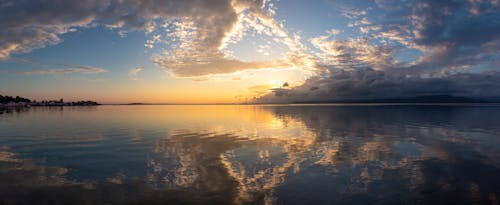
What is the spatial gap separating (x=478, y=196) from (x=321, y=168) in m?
8.35

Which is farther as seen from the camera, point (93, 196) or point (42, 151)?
point (42, 151)

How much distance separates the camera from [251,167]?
60.3ft

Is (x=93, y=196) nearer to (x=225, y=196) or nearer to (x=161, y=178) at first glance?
Result: (x=161, y=178)

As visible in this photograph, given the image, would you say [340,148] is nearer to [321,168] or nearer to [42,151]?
[321,168]

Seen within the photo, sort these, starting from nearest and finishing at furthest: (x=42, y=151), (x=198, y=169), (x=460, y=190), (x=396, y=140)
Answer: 1. (x=460, y=190)
2. (x=198, y=169)
3. (x=42, y=151)
4. (x=396, y=140)

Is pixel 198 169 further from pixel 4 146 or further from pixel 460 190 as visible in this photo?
pixel 4 146

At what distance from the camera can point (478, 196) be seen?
42.2ft

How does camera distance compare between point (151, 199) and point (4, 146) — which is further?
point (4, 146)

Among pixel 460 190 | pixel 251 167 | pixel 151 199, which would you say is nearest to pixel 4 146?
pixel 151 199

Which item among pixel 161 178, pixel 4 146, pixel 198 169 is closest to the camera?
pixel 161 178

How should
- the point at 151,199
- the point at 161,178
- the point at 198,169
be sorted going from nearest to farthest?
the point at 151,199, the point at 161,178, the point at 198,169

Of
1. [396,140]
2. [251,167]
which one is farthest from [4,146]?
[396,140]

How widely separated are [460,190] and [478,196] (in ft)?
2.80

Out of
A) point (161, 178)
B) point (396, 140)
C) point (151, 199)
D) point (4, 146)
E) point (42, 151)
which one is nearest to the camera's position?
point (151, 199)
